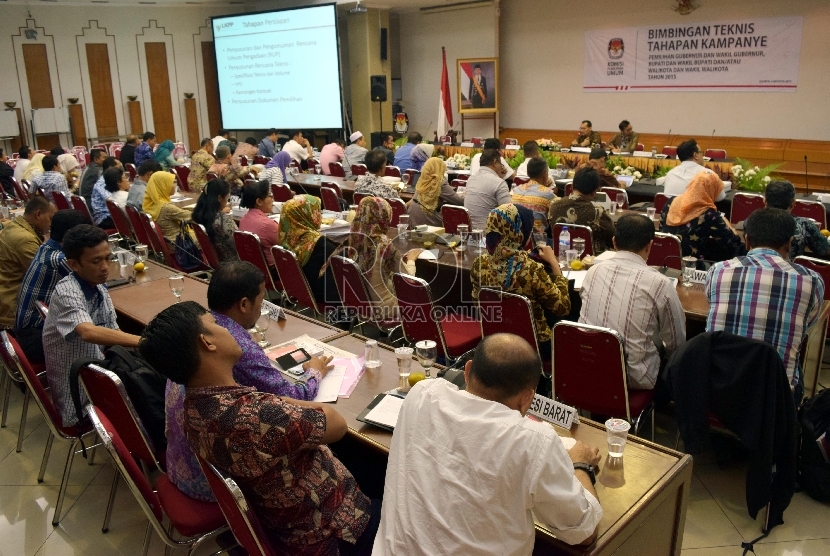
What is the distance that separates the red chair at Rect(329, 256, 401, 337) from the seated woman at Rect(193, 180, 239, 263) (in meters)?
1.33

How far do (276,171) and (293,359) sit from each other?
5.55m

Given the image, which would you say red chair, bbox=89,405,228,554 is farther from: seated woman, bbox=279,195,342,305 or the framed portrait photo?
the framed portrait photo

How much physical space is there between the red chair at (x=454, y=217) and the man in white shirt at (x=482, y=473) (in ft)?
12.6

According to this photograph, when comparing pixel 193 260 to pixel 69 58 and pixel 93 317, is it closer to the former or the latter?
pixel 93 317

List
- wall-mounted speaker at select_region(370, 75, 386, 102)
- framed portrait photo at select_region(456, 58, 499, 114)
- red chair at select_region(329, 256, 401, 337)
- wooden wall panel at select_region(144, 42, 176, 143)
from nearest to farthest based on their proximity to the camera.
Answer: red chair at select_region(329, 256, 401, 337) < framed portrait photo at select_region(456, 58, 499, 114) < wall-mounted speaker at select_region(370, 75, 386, 102) < wooden wall panel at select_region(144, 42, 176, 143)

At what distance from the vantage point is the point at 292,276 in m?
4.38

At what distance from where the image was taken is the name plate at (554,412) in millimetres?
2129

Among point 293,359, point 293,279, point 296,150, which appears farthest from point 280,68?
point 293,359

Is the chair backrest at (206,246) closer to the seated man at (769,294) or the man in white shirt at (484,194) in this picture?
the man in white shirt at (484,194)

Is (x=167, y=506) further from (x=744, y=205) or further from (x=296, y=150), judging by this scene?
(x=296, y=150)

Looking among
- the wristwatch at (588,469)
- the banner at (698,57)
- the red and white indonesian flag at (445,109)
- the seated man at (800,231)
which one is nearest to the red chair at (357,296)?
the wristwatch at (588,469)

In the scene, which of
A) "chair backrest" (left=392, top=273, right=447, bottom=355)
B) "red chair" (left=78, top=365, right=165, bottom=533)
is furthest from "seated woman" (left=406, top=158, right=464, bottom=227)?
"red chair" (left=78, top=365, right=165, bottom=533)

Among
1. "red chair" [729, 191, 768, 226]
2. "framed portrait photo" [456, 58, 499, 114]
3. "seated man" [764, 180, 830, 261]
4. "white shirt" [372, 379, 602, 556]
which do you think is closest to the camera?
"white shirt" [372, 379, 602, 556]

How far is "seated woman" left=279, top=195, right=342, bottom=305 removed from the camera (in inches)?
174
